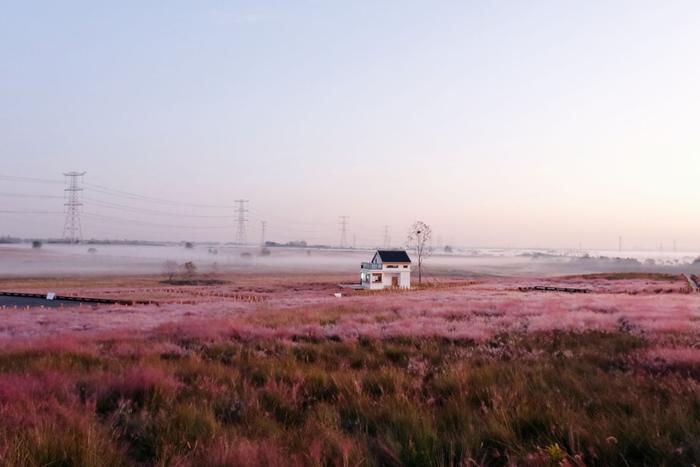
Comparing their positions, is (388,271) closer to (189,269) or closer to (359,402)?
(189,269)

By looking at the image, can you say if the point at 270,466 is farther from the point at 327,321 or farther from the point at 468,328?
the point at 327,321

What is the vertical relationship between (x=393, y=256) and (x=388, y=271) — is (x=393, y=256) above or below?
above

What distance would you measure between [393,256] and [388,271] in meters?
2.32

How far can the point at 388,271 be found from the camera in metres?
65.2

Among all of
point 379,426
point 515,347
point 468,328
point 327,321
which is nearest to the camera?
point 379,426

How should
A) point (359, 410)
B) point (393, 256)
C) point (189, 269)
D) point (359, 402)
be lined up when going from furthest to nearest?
point (189, 269), point (393, 256), point (359, 402), point (359, 410)

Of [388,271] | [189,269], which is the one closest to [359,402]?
[388,271]

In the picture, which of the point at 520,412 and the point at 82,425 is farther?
the point at 520,412

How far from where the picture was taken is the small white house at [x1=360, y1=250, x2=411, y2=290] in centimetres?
6525

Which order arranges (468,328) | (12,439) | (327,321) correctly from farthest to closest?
(327,321)
(468,328)
(12,439)

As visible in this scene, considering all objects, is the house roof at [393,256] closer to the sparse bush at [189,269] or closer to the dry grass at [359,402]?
the sparse bush at [189,269]

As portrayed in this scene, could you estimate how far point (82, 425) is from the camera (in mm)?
5098

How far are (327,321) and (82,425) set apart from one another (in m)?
12.4

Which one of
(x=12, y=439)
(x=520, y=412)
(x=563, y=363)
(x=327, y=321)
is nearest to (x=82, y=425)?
(x=12, y=439)
